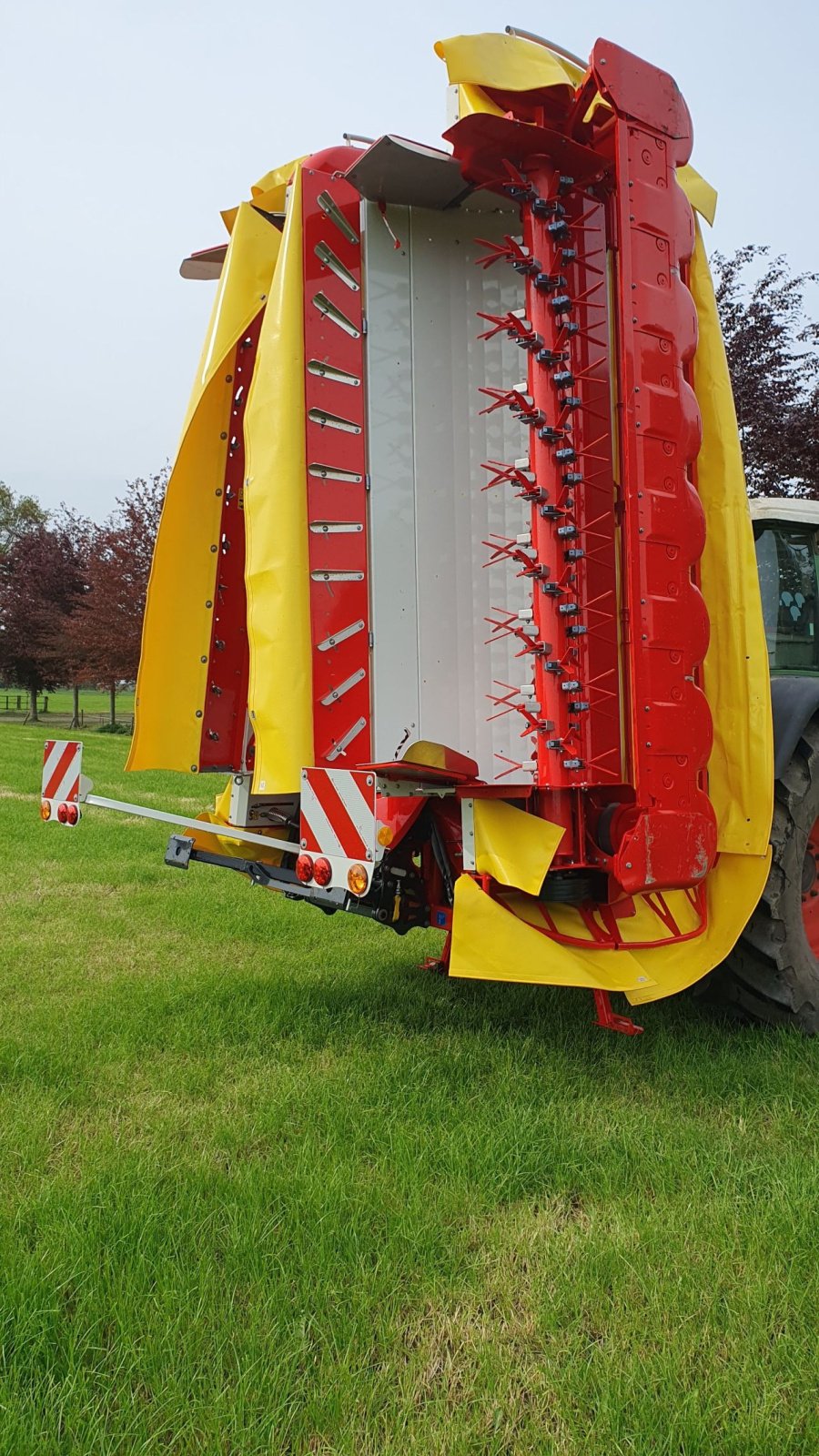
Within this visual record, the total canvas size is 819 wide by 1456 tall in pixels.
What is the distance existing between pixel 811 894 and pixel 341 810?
2031 mm

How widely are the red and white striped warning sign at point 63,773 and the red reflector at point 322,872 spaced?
1.22m

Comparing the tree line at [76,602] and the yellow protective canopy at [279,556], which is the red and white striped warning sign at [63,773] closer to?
the yellow protective canopy at [279,556]

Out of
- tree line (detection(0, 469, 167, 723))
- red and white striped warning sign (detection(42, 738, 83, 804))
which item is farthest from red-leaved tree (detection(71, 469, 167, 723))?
red and white striped warning sign (detection(42, 738, 83, 804))

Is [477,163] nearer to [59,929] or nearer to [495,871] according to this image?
[495,871]

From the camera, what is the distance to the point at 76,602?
2620cm

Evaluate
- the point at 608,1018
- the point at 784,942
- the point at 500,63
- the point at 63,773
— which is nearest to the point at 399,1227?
the point at 608,1018

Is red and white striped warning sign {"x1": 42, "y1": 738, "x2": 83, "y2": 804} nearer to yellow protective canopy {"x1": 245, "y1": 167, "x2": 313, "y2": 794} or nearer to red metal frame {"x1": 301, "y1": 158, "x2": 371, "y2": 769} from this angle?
yellow protective canopy {"x1": 245, "y1": 167, "x2": 313, "y2": 794}

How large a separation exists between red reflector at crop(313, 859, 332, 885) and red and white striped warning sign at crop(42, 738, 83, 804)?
1.22m

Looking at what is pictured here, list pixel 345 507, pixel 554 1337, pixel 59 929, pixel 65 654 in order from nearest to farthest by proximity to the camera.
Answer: pixel 554 1337, pixel 345 507, pixel 59 929, pixel 65 654

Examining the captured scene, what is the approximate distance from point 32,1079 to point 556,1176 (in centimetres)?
172

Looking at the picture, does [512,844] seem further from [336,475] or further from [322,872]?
[336,475]

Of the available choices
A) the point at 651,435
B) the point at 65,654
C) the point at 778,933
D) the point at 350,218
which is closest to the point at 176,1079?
the point at 778,933

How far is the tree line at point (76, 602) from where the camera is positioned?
21469 millimetres

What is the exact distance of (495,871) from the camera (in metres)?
3.17
